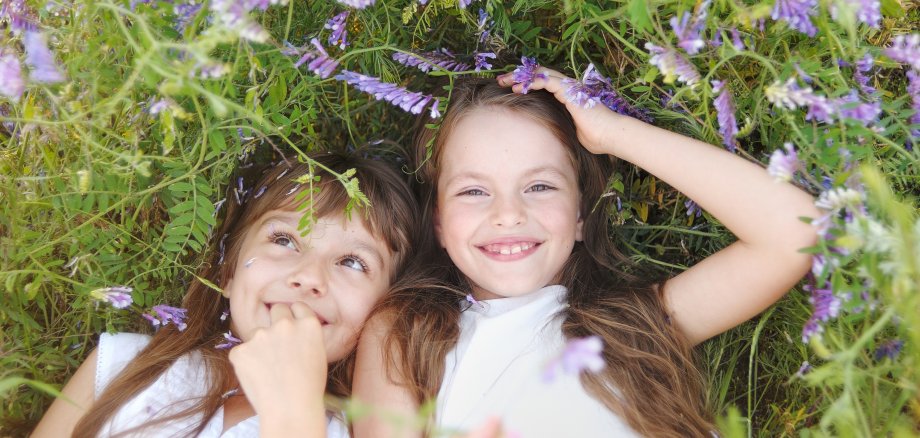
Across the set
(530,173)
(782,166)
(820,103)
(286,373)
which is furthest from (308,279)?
(820,103)

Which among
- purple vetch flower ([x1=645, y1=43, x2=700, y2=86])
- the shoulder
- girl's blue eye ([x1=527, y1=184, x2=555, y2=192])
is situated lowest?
the shoulder

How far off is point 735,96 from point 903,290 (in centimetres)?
108

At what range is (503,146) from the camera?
7.79ft

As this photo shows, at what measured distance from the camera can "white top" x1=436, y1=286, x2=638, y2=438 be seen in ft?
7.46

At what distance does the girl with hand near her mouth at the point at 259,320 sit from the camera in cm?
228

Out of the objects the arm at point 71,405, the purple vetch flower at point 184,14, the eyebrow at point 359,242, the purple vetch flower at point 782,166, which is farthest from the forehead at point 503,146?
the arm at point 71,405

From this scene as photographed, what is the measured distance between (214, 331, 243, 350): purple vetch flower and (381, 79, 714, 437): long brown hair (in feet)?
1.60

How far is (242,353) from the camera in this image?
2.02 m

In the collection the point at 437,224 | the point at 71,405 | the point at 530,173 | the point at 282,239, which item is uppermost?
the point at 530,173

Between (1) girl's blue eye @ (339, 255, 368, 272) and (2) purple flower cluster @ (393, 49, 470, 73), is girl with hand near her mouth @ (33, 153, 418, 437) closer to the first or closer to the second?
(1) girl's blue eye @ (339, 255, 368, 272)

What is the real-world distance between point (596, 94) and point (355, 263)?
3.17 ft

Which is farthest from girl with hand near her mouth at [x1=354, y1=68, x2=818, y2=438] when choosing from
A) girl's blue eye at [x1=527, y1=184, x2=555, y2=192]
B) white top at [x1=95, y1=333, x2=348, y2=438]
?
white top at [x1=95, y1=333, x2=348, y2=438]

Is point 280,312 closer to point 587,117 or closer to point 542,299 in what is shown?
point 542,299

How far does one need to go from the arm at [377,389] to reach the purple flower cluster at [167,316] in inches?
24.5
